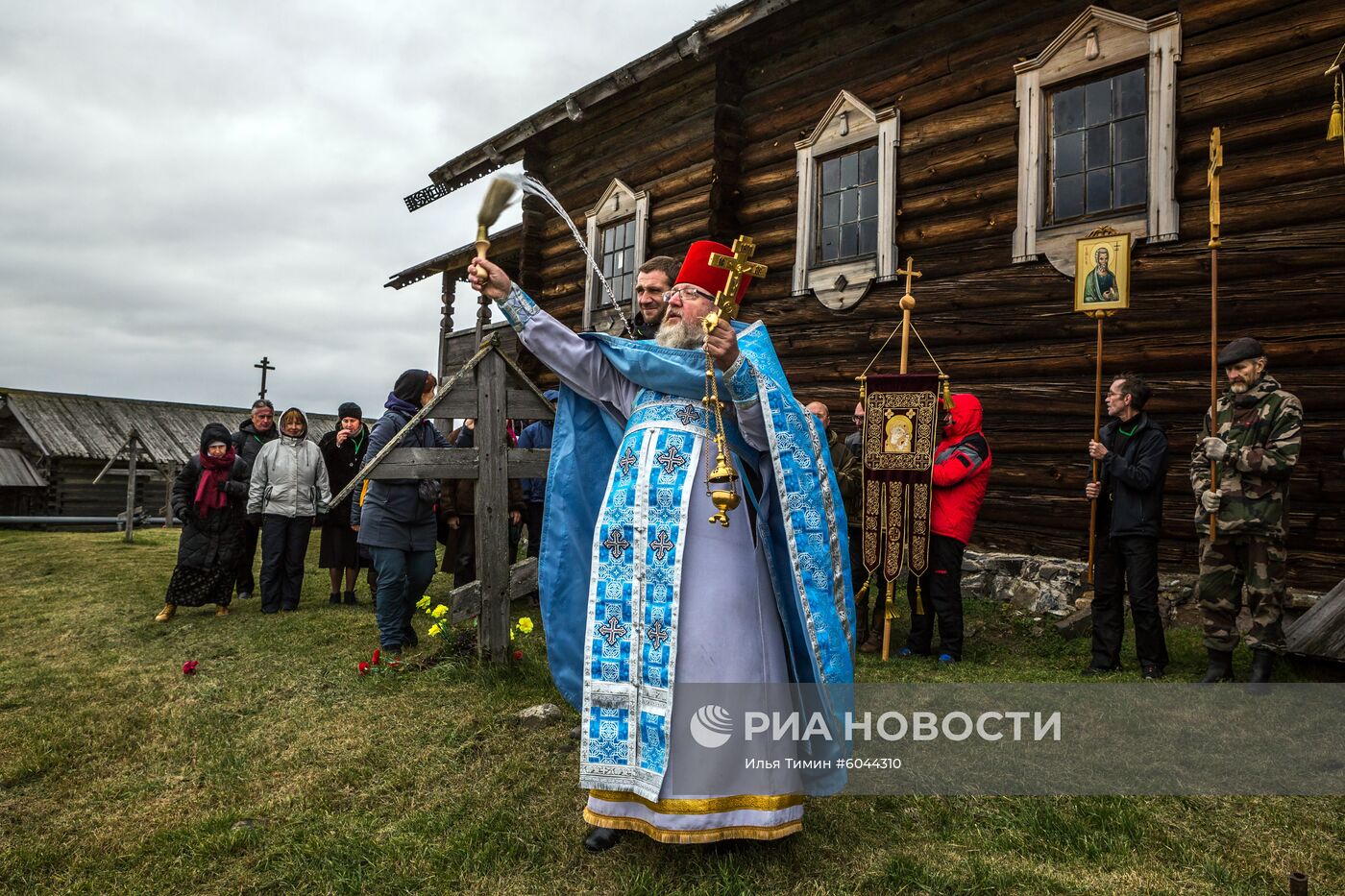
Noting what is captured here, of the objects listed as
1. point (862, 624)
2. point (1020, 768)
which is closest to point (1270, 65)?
point (862, 624)

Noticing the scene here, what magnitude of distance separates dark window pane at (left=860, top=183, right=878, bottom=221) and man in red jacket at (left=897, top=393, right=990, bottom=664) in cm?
289

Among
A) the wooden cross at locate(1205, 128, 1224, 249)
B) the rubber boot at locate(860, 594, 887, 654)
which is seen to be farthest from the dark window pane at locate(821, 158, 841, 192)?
the rubber boot at locate(860, 594, 887, 654)

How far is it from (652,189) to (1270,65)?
6297 mm

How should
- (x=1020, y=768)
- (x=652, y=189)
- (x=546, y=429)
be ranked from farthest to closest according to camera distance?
(x=652, y=189), (x=546, y=429), (x=1020, y=768)

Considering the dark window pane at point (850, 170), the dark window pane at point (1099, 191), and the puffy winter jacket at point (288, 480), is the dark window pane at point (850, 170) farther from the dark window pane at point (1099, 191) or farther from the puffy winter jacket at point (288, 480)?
the puffy winter jacket at point (288, 480)

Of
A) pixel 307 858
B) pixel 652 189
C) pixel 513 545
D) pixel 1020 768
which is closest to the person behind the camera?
pixel 307 858

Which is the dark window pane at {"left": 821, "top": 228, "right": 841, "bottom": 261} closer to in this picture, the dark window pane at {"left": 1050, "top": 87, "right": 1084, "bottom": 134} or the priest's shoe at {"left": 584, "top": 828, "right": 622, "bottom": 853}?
the dark window pane at {"left": 1050, "top": 87, "right": 1084, "bottom": 134}

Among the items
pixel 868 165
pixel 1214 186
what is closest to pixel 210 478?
pixel 868 165

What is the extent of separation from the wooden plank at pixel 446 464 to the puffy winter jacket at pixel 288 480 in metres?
3.31

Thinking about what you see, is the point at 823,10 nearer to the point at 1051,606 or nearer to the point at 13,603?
the point at 1051,606

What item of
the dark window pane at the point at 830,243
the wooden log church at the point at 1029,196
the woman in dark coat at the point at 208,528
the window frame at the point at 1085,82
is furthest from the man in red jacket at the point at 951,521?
the woman in dark coat at the point at 208,528

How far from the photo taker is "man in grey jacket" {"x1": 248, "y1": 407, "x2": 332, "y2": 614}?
7.29 metres

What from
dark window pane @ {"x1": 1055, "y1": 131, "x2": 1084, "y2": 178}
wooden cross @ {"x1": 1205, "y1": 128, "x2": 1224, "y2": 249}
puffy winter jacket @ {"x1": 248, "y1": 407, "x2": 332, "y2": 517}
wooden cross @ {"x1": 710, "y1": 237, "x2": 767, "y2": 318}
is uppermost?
dark window pane @ {"x1": 1055, "y1": 131, "x2": 1084, "y2": 178}

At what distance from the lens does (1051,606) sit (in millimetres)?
6387
